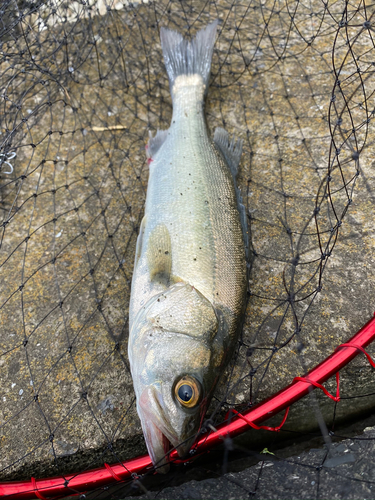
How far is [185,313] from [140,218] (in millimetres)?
1257

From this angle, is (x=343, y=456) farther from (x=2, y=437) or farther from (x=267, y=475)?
(x=2, y=437)

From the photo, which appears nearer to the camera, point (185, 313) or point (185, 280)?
point (185, 313)

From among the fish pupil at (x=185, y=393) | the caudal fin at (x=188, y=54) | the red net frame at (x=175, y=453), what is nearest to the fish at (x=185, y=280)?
the fish pupil at (x=185, y=393)

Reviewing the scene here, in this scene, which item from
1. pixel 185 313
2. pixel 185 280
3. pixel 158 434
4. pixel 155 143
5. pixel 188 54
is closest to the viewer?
pixel 158 434

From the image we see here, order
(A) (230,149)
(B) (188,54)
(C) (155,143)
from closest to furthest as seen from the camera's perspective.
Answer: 1. (A) (230,149)
2. (C) (155,143)
3. (B) (188,54)

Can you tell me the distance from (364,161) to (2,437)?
3.54 metres

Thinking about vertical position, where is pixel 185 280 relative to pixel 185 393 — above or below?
above

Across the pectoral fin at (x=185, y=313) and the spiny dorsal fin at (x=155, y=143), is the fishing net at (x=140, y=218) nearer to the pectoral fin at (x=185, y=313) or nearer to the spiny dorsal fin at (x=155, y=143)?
the spiny dorsal fin at (x=155, y=143)

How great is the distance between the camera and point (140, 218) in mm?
3246

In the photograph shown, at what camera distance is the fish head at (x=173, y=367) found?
2.00m

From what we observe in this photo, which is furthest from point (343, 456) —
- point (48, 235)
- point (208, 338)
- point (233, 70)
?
point (233, 70)

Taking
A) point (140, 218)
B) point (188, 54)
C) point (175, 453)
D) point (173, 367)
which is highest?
point (188, 54)

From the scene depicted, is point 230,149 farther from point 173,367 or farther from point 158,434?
→ point 158,434

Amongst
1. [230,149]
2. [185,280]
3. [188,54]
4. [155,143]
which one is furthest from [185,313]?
[188,54]
